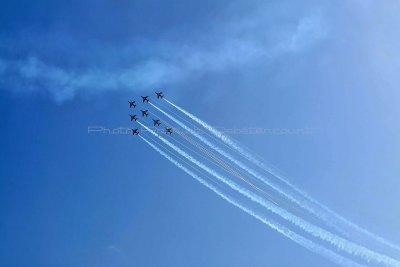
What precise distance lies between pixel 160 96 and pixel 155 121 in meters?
5.85

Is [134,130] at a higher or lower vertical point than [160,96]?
lower

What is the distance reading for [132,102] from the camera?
356 feet

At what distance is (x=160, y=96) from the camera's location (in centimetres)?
10575

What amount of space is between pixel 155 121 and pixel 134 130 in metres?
4.68

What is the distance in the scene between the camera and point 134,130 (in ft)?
341

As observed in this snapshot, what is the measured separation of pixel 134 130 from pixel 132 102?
733 centimetres

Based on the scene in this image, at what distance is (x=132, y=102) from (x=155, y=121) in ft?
28.7

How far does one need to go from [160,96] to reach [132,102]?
659 centimetres
